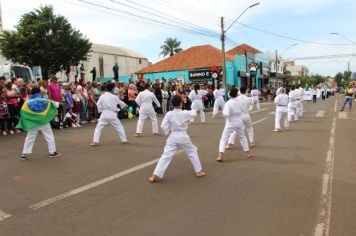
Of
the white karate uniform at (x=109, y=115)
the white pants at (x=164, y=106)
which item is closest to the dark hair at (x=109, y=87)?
the white karate uniform at (x=109, y=115)

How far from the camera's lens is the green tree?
38219 millimetres

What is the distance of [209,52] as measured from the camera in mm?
49875

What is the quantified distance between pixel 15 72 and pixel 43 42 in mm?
19243

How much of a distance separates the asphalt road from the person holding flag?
299mm

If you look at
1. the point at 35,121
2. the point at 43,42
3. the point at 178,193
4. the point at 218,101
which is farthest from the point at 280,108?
the point at 43,42

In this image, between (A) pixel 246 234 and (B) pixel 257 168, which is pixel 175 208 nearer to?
(A) pixel 246 234

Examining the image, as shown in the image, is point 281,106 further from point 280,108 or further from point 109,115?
point 109,115

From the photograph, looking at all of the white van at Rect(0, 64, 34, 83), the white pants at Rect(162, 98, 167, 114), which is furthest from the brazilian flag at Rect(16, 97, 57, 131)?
the white pants at Rect(162, 98, 167, 114)

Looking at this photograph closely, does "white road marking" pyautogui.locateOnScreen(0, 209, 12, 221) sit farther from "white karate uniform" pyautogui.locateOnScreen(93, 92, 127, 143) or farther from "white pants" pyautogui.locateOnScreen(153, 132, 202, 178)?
"white karate uniform" pyautogui.locateOnScreen(93, 92, 127, 143)

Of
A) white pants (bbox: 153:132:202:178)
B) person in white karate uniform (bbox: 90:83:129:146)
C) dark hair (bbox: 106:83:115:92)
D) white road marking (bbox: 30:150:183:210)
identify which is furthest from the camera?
dark hair (bbox: 106:83:115:92)

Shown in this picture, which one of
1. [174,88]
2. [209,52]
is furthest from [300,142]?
[209,52]

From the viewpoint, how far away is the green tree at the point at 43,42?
38.2 meters

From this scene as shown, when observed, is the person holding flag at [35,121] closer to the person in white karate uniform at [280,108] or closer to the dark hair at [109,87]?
the dark hair at [109,87]

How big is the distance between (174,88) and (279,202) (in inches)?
730
